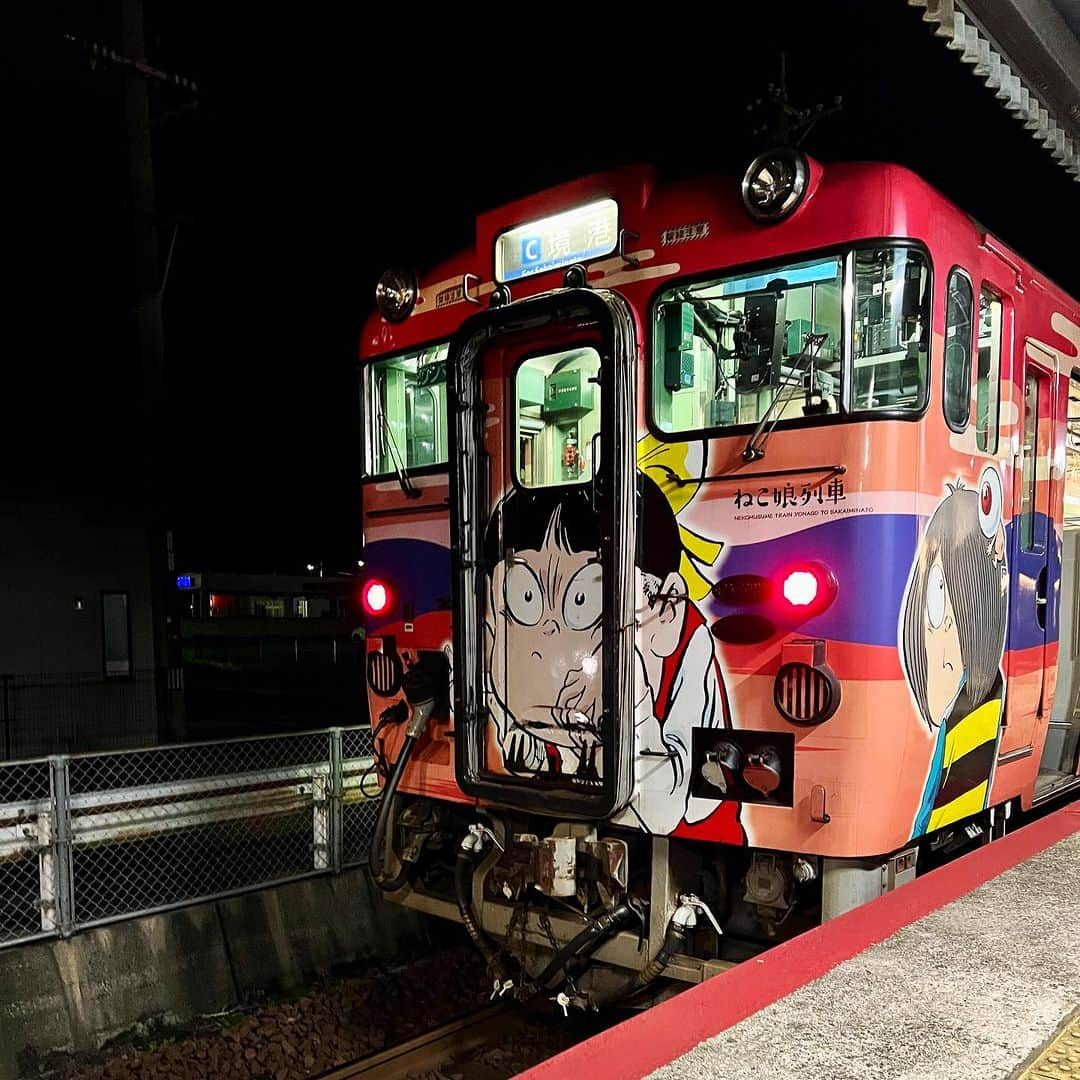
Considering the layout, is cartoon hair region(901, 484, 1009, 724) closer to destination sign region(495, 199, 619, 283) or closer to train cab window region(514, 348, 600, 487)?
train cab window region(514, 348, 600, 487)

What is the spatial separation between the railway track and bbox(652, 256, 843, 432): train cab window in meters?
3.35

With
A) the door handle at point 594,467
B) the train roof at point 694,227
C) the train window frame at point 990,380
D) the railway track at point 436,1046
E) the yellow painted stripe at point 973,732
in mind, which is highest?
the train roof at point 694,227

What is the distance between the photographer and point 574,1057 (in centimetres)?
247

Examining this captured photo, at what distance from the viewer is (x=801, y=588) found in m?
3.64

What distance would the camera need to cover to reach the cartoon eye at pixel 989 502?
14.0ft

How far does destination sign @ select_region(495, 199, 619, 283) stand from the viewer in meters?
4.31

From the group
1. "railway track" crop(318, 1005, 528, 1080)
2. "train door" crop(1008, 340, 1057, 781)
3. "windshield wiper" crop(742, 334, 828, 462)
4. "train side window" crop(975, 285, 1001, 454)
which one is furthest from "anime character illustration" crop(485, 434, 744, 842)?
"train door" crop(1008, 340, 1057, 781)

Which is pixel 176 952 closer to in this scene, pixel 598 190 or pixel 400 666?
pixel 400 666

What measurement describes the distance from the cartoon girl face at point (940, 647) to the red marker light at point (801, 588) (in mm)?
529

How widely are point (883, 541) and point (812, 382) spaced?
2.15 feet

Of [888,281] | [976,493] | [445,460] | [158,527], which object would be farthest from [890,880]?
[158,527]

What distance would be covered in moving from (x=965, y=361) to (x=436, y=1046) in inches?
164

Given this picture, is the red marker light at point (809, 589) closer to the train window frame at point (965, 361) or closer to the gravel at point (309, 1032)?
the train window frame at point (965, 361)

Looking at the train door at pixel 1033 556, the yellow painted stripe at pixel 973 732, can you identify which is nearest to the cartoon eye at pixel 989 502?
the train door at pixel 1033 556
